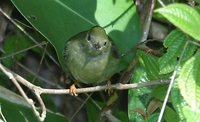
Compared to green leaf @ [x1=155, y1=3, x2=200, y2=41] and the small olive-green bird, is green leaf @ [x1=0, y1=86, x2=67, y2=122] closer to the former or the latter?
the small olive-green bird

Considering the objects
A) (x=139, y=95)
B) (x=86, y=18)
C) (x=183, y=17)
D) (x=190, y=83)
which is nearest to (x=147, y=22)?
(x=86, y=18)

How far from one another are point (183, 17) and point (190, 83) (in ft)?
0.99

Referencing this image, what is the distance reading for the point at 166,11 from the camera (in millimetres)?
1720

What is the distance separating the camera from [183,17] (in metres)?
1.75

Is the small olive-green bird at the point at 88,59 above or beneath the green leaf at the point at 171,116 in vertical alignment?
above

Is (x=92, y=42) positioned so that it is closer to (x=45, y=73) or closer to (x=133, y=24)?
(x=133, y=24)

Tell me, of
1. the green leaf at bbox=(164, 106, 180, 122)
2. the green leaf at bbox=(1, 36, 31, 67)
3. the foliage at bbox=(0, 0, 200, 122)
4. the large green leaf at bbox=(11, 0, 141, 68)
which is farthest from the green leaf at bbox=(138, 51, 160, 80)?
the green leaf at bbox=(1, 36, 31, 67)

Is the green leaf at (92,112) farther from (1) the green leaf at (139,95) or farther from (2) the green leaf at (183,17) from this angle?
(2) the green leaf at (183,17)

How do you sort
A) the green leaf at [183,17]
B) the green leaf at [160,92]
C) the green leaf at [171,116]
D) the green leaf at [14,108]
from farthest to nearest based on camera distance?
the green leaf at [14,108], the green leaf at [160,92], the green leaf at [171,116], the green leaf at [183,17]

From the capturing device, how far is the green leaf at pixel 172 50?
2.34m

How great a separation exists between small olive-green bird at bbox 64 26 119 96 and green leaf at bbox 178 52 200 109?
1524mm

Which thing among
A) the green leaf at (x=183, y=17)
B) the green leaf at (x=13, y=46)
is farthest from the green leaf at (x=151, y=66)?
the green leaf at (x=13, y=46)

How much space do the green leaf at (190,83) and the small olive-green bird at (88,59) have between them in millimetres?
1524

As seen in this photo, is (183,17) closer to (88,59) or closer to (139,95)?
(139,95)
